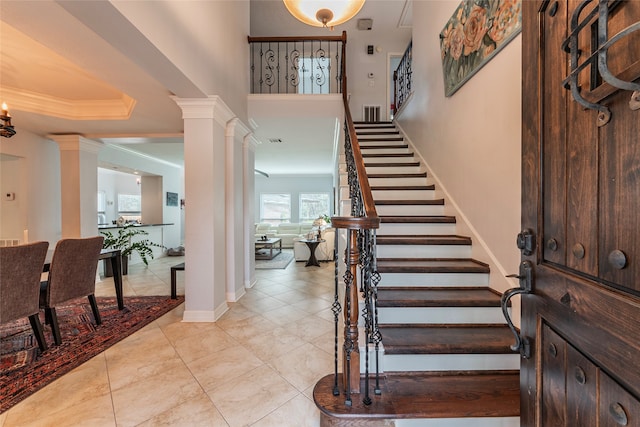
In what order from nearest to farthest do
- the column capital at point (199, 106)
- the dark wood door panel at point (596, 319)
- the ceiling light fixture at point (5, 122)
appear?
the dark wood door panel at point (596, 319)
the ceiling light fixture at point (5, 122)
the column capital at point (199, 106)

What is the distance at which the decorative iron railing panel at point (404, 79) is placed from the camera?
182 inches

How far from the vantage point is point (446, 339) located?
1724 millimetres

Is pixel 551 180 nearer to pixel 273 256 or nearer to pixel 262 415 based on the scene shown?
pixel 262 415

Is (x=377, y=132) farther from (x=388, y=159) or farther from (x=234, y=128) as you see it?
(x=234, y=128)

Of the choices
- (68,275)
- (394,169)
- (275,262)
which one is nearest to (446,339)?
(394,169)

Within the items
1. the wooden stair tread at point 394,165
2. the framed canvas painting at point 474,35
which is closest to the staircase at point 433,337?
the wooden stair tread at point 394,165

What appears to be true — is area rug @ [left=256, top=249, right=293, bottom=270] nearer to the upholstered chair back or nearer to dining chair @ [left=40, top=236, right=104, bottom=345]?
dining chair @ [left=40, top=236, right=104, bottom=345]

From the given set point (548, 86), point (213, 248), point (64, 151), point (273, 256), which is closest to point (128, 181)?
point (64, 151)

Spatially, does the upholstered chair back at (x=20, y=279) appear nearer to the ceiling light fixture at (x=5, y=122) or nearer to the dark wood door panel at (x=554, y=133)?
the ceiling light fixture at (x=5, y=122)

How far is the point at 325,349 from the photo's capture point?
220 centimetres

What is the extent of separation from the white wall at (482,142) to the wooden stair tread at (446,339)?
43cm

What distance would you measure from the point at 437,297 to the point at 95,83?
4.15 meters

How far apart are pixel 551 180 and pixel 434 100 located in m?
2.94

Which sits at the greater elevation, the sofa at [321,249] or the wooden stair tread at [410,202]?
the wooden stair tread at [410,202]
